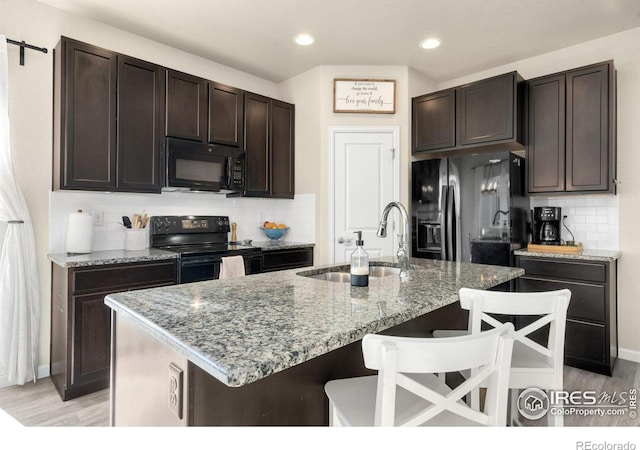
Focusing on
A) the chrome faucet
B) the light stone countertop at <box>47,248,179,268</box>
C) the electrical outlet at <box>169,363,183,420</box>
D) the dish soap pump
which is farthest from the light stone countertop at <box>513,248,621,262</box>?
the electrical outlet at <box>169,363,183,420</box>

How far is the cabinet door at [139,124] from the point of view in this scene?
2.83 meters

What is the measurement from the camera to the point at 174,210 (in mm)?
3430

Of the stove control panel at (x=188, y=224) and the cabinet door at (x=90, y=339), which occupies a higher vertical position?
the stove control panel at (x=188, y=224)

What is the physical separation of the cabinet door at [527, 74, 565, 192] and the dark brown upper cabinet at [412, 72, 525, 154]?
10 centimetres

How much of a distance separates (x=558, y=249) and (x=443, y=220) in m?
0.93

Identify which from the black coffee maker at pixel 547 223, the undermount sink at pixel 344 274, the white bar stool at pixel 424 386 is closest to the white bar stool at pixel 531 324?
the white bar stool at pixel 424 386

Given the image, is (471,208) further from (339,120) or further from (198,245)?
(198,245)

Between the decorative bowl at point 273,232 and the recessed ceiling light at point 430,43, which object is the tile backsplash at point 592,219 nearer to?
the recessed ceiling light at point 430,43

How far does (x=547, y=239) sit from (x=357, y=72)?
2.41 metres

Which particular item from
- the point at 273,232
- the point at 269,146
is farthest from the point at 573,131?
the point at 273,232

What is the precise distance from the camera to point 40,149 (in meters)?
2.67

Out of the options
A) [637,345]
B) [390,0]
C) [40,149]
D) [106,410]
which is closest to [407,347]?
[106,410]

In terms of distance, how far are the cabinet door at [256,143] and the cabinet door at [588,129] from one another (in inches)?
108

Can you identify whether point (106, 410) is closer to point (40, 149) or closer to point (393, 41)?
point (40, 149)
